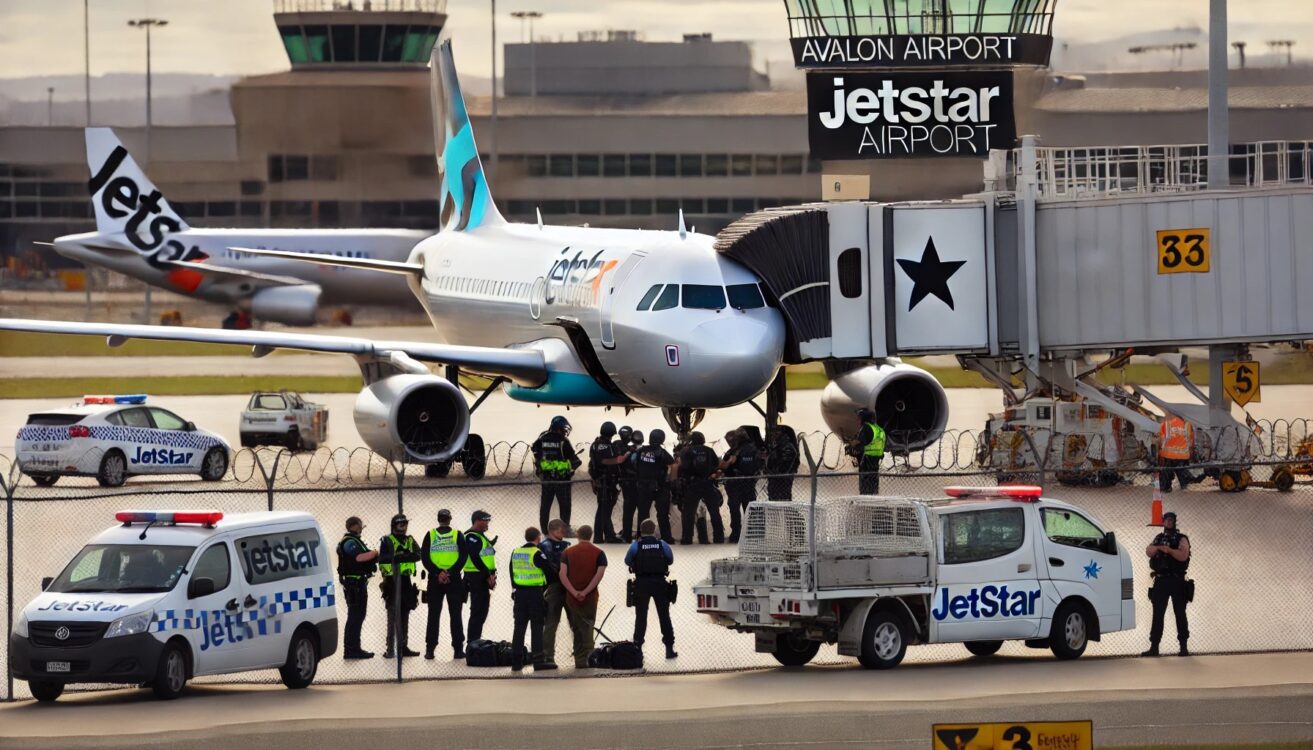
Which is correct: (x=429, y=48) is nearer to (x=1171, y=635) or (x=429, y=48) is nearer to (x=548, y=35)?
(x=548, y=35)

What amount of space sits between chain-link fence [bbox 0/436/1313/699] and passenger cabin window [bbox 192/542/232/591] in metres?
1.56

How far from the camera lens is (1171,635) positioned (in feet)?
72.5

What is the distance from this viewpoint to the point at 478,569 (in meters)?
20.9

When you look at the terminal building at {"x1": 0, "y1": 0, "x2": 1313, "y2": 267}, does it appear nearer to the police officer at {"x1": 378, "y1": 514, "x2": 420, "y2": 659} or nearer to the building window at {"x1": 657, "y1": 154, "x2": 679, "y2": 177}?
the building window at {"x1": 657, "y1": 154, "x2": 679, "y2": 177}

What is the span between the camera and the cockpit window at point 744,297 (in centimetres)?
3234

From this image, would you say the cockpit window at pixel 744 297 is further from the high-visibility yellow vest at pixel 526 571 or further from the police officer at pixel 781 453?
the high-visibility yellow vest at pixel 526 571

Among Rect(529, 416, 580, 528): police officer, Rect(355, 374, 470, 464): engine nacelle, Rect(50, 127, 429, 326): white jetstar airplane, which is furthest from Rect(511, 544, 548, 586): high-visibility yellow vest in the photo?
Rect(50, 127, 429, 326): white jetstar airplane

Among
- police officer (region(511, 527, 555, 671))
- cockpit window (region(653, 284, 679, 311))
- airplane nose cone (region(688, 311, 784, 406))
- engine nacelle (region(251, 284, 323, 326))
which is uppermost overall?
engine nacelle (region(251, 284, 323, 326))

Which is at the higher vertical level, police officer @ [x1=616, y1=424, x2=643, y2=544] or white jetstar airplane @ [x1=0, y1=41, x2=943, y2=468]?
white jetstar airplane @ [x1=0, y1=41, x2=943, y2=468]

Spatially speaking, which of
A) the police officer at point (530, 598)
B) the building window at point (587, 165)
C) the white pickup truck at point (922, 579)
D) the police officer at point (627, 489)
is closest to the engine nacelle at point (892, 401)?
the police officer at point (627, 489)

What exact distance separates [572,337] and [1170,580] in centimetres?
1687

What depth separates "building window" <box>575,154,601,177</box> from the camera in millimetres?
91312

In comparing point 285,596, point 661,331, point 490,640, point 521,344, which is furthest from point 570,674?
point 521,344

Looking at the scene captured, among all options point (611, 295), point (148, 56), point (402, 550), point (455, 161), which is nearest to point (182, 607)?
point (402, 550)
